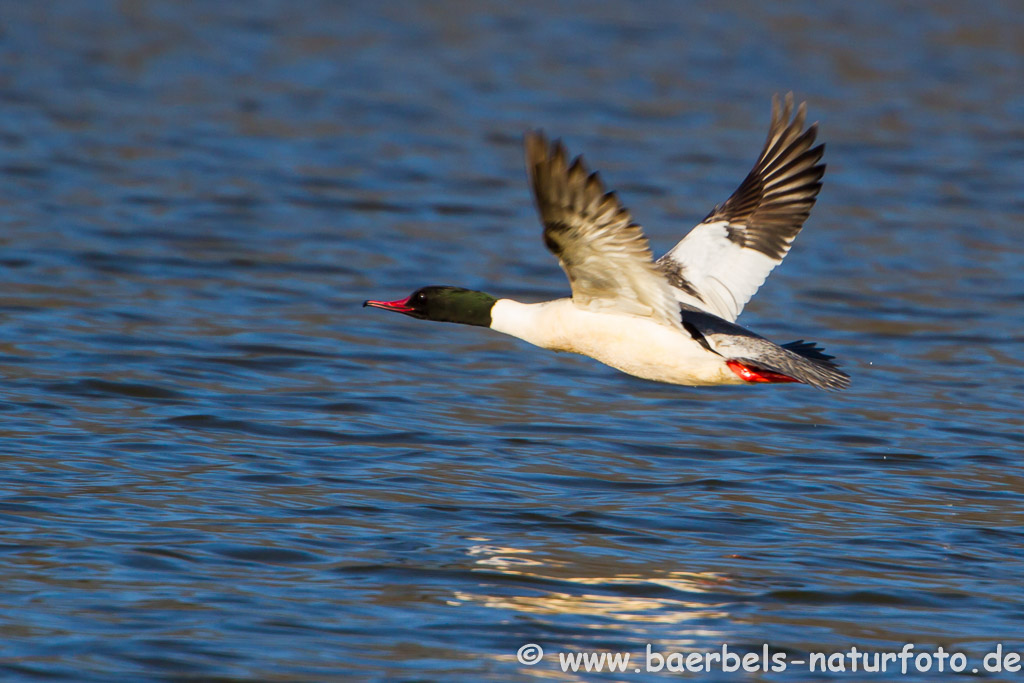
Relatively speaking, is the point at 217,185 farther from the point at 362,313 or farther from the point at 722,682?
the point at 722,682

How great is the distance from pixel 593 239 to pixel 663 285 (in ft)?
1.94

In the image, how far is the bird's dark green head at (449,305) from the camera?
7.44m

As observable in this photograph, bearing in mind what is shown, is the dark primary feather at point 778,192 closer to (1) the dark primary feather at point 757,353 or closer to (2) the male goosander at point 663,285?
(2) the male goosander at point 663,285

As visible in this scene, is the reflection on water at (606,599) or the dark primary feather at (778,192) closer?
the reflection on water at (606,599)

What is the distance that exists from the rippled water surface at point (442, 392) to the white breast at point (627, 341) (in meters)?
0.62

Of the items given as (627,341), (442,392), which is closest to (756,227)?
(627,341)

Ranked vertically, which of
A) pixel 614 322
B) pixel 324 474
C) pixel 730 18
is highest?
pixel 730 18

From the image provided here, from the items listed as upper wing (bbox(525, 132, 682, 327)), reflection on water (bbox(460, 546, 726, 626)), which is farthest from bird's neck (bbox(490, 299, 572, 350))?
reflection on water (bbox(460, 546, 726, 626))

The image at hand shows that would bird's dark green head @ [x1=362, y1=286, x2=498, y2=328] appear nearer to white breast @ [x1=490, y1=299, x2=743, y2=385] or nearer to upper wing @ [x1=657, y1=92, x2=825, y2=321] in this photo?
white breast @ [x1=490, y1=299, x2=743, y2=385]

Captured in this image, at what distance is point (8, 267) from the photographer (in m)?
11.2

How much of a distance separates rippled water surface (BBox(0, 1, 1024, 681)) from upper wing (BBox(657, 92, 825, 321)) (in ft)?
2.83

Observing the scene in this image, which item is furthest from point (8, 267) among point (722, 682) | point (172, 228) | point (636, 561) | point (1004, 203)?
point (1004, 203)

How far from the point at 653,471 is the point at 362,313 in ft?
12.4

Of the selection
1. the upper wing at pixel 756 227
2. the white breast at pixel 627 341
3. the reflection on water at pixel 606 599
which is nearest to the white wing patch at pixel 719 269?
the upper wing at pixel 756 227
